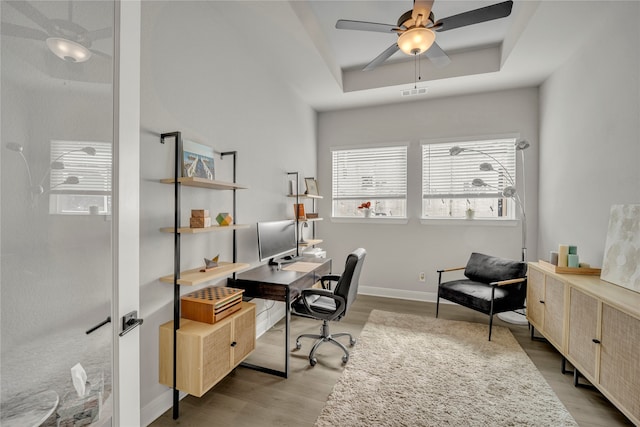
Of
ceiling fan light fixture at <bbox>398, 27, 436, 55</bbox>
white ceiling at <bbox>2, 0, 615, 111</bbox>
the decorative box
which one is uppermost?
white ceiling at <bbox>2, 0, 615, 111</bbox>

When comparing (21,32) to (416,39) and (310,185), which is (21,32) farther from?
(310,185)

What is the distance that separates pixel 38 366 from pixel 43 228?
14.5 inches

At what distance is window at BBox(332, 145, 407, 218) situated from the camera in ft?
14.2

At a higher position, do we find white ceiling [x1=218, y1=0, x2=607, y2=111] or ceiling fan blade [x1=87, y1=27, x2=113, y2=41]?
white ceiling [x1=218, y1=0, x2=607, y2=111]

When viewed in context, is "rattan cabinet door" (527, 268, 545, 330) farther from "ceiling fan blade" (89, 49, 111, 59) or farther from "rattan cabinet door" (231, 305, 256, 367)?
"ceiling fan blade" (89, 49, 111, 59)

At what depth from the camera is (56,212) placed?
30.8 inches

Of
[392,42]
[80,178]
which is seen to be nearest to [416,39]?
[392,42]

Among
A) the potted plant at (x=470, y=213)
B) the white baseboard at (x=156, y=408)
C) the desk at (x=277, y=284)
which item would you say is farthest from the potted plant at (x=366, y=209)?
the white baseboard at (x=156, y=408)

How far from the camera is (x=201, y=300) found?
6.33 ft

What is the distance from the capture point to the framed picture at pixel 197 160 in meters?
2.00

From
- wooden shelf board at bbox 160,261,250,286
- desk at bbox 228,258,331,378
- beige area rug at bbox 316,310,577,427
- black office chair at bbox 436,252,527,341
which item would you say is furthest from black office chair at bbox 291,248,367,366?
black office chair at bbox 436,252,527,341

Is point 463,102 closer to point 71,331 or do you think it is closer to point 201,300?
point 201,300

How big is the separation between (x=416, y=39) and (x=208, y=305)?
241 centimetres

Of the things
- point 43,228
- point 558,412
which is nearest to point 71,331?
point 43,228
